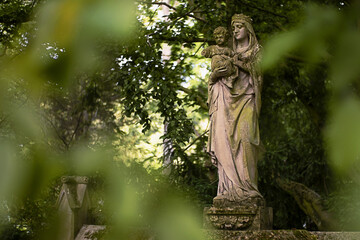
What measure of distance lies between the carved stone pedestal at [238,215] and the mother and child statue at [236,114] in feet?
0.17

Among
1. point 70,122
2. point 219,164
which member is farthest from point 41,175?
point 70,122

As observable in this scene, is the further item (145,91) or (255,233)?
(145,91)

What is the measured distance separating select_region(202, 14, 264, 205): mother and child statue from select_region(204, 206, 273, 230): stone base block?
5.2 inches

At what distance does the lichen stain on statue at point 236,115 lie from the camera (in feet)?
19.0

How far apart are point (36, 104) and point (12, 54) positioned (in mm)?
232

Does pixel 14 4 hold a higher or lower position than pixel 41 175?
higher

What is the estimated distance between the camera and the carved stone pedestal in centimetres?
549

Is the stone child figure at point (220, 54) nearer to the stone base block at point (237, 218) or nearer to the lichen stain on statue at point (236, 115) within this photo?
the lichen stain on statue at point (236, 115)

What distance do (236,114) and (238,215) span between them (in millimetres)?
1219

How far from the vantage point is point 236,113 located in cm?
600

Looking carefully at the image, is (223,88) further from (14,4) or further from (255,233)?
(14,4)

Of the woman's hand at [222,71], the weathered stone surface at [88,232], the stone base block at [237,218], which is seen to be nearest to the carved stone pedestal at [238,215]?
the stone base block at [237,218]

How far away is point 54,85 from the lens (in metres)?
0.98

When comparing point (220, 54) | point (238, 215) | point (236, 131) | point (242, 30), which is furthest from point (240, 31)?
point (238, 215)
